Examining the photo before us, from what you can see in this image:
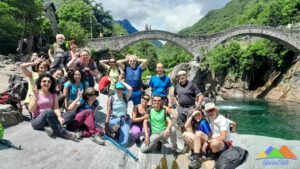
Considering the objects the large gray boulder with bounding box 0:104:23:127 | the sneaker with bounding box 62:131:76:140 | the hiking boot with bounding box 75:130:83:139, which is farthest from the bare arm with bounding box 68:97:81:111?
the large gray boulder with bounding box 0:104:23:127

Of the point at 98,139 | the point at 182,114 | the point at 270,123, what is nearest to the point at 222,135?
the point at 182,114

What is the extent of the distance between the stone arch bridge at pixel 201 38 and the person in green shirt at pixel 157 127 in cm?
3218

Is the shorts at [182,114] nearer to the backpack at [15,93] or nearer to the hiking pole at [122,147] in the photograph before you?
the hiking pole at [122,147]

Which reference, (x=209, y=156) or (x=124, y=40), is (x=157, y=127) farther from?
(x=124, y=40)

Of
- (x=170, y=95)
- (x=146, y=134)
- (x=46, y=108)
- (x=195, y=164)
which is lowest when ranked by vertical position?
(x=195, y=164)

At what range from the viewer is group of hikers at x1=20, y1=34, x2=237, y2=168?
5422 millimetres

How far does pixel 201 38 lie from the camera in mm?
42406

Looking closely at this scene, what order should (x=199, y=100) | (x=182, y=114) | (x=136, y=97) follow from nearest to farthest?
(x=199, y=100) → (x=182, y=114) → (x=136, y=97)

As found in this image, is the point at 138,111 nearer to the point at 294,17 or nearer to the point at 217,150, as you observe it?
the point at 217,150

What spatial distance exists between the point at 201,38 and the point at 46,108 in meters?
38.1

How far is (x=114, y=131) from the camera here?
634cm

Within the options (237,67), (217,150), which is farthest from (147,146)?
(237,67)

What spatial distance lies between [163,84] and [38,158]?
3.10m

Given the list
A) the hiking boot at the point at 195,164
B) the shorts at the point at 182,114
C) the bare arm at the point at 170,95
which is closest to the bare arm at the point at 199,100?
the shorts at the point at 182,114
